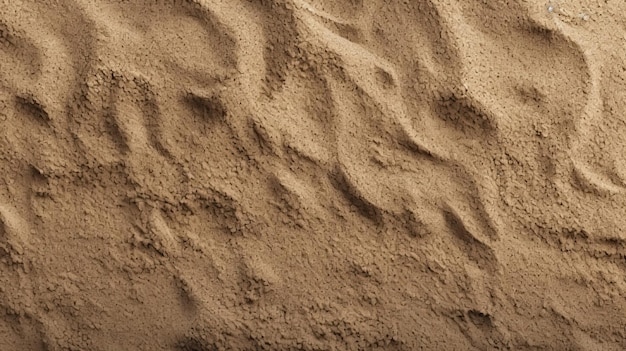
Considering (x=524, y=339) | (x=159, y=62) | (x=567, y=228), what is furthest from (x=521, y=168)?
(x=159, y=62)

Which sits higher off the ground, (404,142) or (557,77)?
(557,77)

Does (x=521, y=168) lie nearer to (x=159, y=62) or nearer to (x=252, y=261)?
(x=252, y=261)

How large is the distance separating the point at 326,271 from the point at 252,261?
17 centimetres

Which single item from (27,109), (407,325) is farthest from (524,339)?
(27,109)

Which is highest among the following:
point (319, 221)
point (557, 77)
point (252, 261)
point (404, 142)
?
point (557, 77)

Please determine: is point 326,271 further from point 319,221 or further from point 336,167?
point 336,167

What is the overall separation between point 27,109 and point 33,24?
8.1 inches

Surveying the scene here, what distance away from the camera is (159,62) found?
2.05 m

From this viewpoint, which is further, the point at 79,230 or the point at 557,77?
the point at 557,77

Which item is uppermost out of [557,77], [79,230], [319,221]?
[557,77]

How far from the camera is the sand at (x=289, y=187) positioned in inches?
78.1

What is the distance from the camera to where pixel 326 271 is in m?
2.02

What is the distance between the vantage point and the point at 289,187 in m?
2.01

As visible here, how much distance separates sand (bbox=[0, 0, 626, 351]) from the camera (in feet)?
6.51
